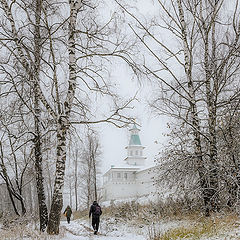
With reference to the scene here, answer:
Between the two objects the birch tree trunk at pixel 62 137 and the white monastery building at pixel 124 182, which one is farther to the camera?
the white monastery building at pixel 124 182

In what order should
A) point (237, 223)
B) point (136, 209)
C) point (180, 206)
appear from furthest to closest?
point (136, 209), point (180, 206), point (237, 223)

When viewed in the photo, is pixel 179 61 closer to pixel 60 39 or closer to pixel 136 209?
pixel 60 39

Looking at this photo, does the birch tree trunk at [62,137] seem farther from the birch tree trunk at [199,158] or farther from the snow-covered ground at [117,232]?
the birch tree trunk at [199,158]

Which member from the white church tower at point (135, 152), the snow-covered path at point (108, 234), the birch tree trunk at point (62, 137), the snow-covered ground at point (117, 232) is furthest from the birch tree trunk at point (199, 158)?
the white church tower at point (135, 152)

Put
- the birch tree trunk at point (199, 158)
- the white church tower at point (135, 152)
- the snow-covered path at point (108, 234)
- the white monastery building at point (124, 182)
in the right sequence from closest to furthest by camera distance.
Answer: the birch tree trunk at point (199, 158) → the snow-covered path at point (108, 234) → the white monastery building at point (124, 182) → the white church tower at point (135, 152)

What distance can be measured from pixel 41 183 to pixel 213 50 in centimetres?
780

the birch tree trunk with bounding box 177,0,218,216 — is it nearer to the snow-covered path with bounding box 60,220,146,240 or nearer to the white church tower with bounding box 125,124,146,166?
the snow-covered path with bounding box 60,220,146,240

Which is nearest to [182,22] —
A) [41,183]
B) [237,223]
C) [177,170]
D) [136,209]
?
[177,170]

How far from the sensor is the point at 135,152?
205 feet

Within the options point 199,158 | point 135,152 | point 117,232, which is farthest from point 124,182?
point 199,158

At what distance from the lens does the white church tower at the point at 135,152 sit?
6097 cm

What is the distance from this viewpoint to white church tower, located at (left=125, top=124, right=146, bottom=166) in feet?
200

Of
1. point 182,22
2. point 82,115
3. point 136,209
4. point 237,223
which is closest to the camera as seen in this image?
point 237,223

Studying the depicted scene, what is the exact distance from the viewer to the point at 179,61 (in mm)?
9594
